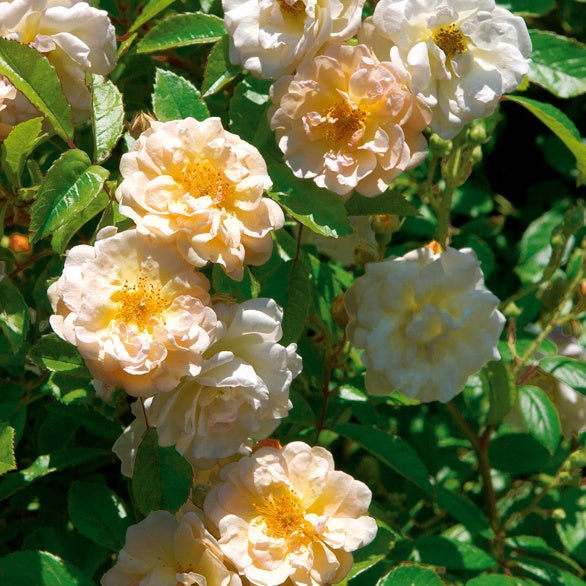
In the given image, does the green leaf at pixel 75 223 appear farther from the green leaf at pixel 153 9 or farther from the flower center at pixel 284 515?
the flower center at pixel 284 515

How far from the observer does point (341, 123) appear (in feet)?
3.79

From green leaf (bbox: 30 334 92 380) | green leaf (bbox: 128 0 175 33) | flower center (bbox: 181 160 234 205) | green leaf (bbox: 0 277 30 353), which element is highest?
green leaf (bbox: 128 0 175 33)

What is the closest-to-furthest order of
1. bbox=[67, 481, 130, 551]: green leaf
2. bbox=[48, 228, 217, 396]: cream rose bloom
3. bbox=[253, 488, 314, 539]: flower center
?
bbox=[48, 228, 217, 396]: cream rose bloom → bbox=[253, 488, 314, 539]: flower center → bbox=[67, 481, 130, 551]: green leaf

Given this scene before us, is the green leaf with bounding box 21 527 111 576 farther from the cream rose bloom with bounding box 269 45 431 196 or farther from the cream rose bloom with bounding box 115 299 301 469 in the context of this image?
the cream rose bloom with bounding box 269 45 431 196

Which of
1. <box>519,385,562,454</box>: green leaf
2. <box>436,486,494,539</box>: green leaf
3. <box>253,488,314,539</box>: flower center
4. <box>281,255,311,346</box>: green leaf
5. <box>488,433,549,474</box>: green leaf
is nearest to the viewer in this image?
<box>253,488,314,539</box>: flower center

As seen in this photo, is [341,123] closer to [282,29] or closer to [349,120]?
[349,120]

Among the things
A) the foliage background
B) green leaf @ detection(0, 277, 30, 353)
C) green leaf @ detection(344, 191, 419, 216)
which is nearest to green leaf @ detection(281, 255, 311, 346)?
the foliage background

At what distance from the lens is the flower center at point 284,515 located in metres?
1.09

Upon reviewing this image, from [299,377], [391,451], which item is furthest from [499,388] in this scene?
[299,377]

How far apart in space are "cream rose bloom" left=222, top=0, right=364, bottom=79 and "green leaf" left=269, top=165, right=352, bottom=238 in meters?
0.13

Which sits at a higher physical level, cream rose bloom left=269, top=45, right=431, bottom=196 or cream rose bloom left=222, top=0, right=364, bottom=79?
cream rose bloom left=222, top=0, right=364, bottom=79

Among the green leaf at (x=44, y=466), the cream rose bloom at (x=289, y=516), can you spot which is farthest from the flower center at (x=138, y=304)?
the green leaf at (x=44, y=466)

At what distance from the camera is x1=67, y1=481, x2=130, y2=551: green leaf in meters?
1.31

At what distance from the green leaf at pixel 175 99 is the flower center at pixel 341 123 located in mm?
161
